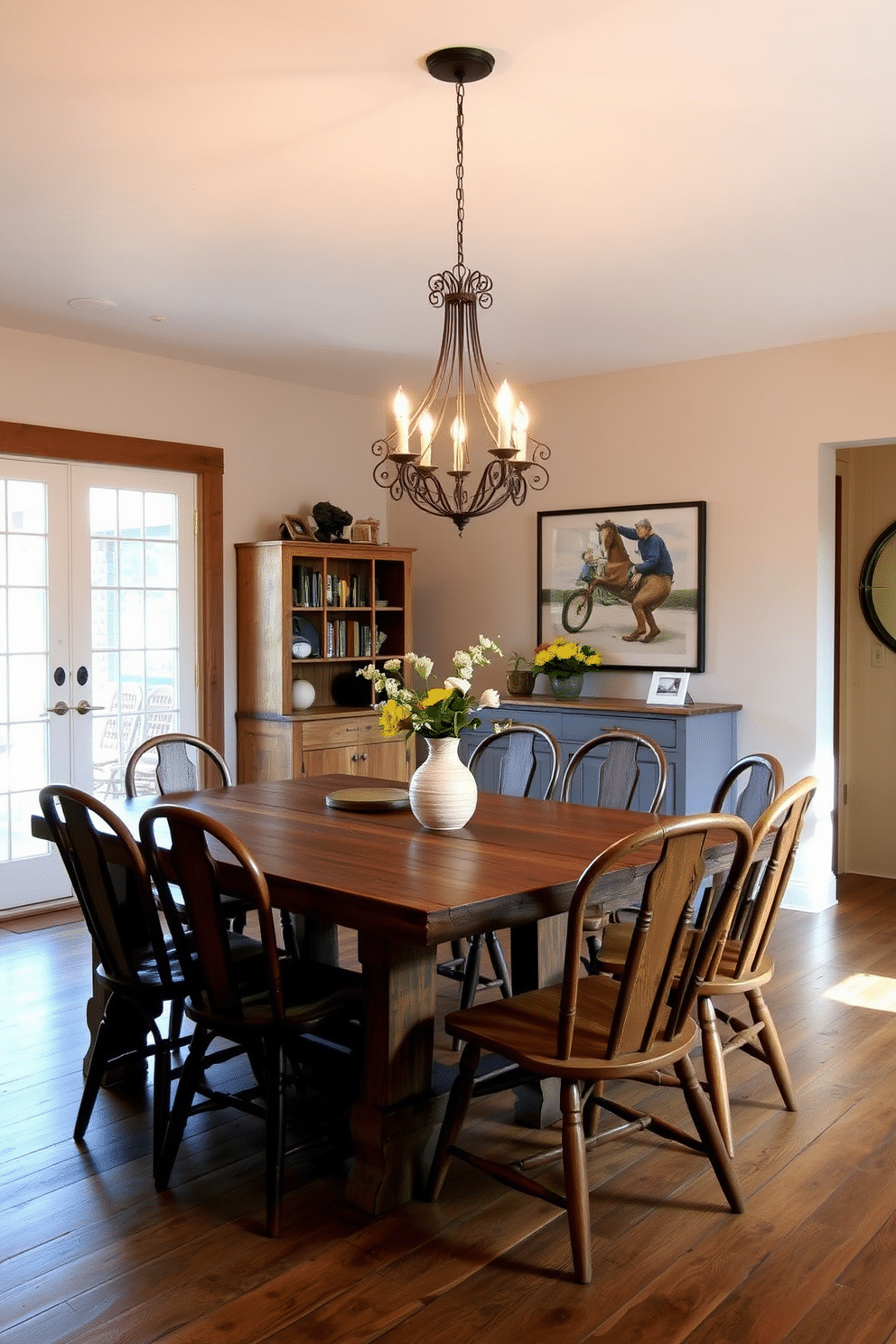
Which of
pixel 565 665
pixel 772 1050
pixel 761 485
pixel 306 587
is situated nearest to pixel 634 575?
pixel 565 665

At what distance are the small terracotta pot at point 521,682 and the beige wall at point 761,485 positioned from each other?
1.25 ft

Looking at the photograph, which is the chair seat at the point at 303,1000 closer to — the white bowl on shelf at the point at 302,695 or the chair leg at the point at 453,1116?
the chair leg at the point at 453,1116

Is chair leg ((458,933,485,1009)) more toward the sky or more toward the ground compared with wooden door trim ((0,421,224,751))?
more toward the ground

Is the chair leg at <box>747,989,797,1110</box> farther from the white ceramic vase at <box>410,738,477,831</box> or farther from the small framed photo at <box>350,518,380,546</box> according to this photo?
the small framed photo at <box>350,518,380,546</box>

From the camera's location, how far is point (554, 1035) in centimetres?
244

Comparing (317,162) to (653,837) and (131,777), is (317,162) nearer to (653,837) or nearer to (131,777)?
(131,777)

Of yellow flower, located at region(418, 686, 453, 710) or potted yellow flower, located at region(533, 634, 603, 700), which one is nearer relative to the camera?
yellow flower, located at region(418, 686, 453, 710)

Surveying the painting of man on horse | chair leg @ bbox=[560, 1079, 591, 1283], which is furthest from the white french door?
chair leg @ bbox=[560, 1079, 591, 1283]

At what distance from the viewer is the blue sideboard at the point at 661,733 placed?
537 centimetres

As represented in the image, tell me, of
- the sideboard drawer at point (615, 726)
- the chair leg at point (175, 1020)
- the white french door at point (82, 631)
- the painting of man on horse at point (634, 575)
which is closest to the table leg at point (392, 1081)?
the chair leg at point (175, 1020)

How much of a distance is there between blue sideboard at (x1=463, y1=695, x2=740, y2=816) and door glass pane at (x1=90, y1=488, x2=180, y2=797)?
167 centimetres

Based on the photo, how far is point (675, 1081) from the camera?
8.76 feet

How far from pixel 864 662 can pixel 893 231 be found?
115 inches

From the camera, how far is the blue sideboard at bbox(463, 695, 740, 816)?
17.6ft
